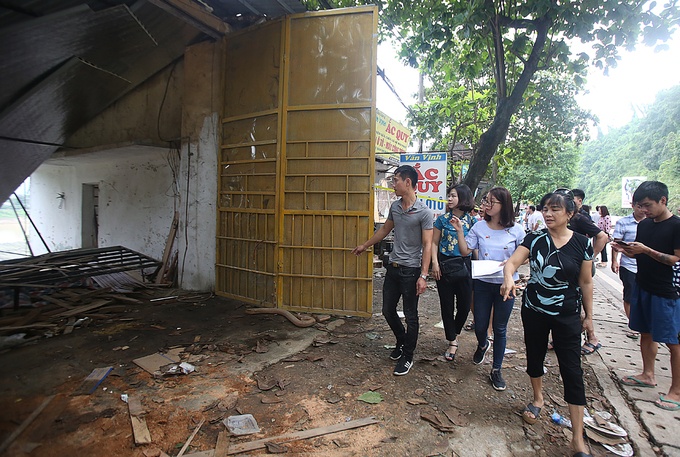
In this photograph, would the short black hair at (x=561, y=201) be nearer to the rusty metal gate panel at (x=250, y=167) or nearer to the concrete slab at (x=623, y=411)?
the concrete slab at (x=623, y=411)

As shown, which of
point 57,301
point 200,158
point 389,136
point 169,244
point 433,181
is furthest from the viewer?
point 389,136

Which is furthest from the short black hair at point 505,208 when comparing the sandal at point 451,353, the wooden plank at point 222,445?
the wooden plank at point 222,445

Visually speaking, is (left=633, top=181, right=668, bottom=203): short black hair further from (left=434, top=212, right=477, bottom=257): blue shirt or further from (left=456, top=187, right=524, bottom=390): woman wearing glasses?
(left=434, top=212, right=477, bottom=257): blue shirt

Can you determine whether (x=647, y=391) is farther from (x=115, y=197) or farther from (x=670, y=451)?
(x=115, y=197)

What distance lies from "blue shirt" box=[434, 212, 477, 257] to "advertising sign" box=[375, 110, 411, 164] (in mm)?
5670

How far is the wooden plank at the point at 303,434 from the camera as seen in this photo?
231cm

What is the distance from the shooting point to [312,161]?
5.25 metres

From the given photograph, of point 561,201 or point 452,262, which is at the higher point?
point 561,201

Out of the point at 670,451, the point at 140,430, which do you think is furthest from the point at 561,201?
the point at 140,430

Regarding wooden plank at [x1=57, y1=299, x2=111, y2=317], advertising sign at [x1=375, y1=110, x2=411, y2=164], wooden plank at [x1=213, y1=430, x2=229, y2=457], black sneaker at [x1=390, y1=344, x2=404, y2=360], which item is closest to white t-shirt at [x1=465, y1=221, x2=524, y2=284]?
black sneaker at [x1=390, y1=344, x2=404, y2=360]

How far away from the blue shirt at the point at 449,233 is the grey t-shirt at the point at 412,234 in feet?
1.06

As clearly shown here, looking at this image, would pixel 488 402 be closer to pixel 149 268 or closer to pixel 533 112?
pixel 149 268

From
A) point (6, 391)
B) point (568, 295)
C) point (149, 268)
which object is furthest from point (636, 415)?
point (149, 268)

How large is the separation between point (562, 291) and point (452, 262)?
131 cm
